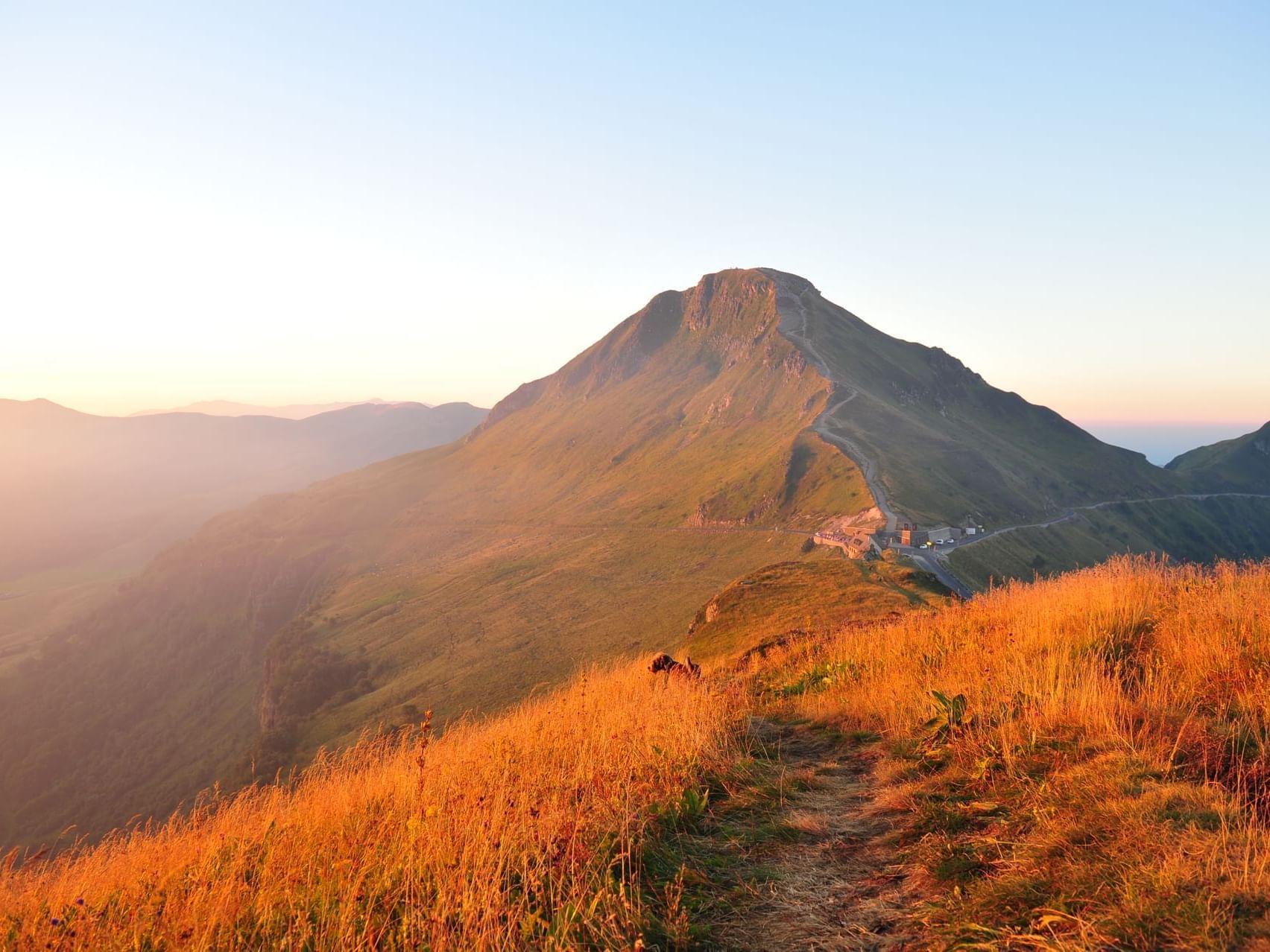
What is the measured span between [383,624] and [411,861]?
13607 cm

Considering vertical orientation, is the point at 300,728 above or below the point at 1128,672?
below

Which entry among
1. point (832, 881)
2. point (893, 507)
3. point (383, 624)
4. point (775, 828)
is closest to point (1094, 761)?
point (832, 881)

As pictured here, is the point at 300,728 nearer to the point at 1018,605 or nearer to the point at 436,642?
the point at 436,642

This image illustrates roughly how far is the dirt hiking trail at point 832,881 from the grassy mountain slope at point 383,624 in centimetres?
6830

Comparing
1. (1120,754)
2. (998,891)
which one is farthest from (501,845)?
(1120,754)

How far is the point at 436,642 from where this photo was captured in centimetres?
11106

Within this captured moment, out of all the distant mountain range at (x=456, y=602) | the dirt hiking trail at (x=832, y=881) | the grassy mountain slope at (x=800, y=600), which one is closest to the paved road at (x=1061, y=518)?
the distant mountain range at (x=456, y=602)

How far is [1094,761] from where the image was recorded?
5484 mm

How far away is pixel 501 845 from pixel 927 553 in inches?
3790

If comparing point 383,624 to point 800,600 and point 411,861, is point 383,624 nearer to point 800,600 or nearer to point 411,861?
point 800,600

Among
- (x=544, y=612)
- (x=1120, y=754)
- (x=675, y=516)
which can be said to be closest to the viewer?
(x=1120, y=754)

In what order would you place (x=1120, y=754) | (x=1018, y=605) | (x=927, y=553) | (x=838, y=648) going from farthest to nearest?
(x=927, y=553), (x=838, y=648), (x=1018, y=605), (x=1120, y=754)

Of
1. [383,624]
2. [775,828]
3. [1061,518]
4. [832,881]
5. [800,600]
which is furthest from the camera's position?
[1061,518]

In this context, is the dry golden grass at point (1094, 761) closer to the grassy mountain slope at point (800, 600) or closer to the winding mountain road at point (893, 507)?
the grassy mountain slope at point (800, 600)
